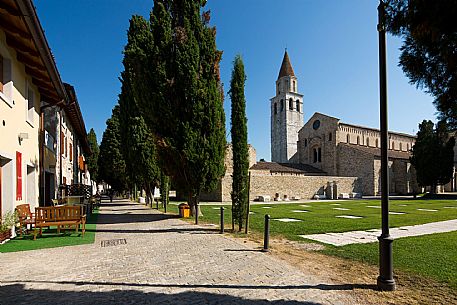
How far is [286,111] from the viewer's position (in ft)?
216

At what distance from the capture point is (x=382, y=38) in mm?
4766

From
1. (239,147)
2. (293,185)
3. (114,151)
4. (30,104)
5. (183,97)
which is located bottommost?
(293,185)

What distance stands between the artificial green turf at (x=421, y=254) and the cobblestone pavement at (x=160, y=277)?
1.77m

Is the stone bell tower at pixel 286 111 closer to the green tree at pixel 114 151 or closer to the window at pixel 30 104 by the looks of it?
the green tree at pixel 114 151

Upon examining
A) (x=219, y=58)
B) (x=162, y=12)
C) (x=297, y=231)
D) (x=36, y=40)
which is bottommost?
(x=297, y=231)

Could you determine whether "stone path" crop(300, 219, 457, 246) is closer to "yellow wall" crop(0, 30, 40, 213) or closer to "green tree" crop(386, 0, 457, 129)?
"green tree" crop(386, 0, 457, 129)

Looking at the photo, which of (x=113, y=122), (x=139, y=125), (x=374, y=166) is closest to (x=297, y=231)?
(x=139, y=125)

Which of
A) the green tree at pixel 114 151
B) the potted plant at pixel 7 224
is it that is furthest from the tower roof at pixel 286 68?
the potted plant at pixel 7 224

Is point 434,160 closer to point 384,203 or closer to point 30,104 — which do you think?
point 384,203

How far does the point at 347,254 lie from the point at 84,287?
5.39 meters

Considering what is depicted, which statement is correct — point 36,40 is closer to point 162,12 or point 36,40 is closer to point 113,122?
point 162,12

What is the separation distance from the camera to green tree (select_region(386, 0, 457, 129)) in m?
2.69

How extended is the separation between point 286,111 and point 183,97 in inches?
2169

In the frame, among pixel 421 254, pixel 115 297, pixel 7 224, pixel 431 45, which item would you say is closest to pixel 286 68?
pixel 421 254
